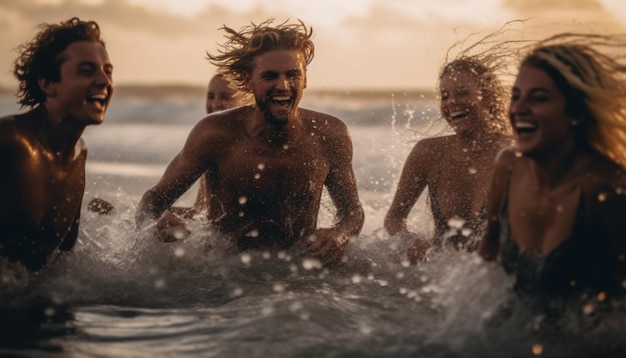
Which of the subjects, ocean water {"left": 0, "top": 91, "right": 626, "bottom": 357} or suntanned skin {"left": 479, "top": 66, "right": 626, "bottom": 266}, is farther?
ocean water {"left": 0, "top": 91, "right": 626, "bottom": 357}

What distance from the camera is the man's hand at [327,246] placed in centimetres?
625

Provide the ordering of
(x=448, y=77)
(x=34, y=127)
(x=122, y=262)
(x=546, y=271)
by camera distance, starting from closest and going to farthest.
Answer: (x=546, y=271) → (x=34, y=127) → (x=122, y=262) → (x=448, y=77)

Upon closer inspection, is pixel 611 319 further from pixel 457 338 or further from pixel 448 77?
pixel 448 77

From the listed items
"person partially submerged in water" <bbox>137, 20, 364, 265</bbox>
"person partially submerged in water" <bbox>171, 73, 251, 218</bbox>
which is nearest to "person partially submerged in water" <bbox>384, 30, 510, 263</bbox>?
"person partially submerged in water" <bbox>137, 20, 364, 265</bbox>

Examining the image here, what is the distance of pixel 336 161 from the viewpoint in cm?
675

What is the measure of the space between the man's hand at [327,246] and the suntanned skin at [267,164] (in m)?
0.02

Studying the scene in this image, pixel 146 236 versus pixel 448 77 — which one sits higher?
pixel 448 77

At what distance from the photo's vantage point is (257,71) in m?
6.60

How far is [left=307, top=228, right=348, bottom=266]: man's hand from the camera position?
20.5 feet

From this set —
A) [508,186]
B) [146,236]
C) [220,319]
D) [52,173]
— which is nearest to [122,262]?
[146,236]

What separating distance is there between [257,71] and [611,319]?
2923 mm

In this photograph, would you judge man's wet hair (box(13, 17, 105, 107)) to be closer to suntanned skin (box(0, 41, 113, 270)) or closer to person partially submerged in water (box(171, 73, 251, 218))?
suntanned skin (box(0, 41, 113, 270))

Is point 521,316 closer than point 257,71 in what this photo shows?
Yes

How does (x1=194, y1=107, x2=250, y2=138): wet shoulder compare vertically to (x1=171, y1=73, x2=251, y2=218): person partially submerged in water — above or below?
below
